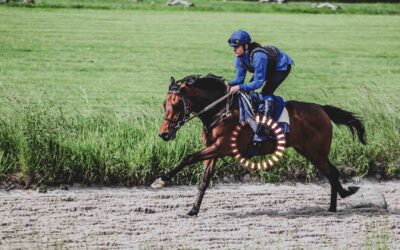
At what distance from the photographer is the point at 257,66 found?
6652 mm

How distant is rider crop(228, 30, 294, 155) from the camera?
21.8 ft

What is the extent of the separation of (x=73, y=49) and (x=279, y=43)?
21.3 feet

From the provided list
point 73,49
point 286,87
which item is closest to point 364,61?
point 286,87

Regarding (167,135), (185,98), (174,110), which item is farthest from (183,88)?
(167,135)

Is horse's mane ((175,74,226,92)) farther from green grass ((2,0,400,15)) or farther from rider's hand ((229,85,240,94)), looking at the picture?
green grass ((2,0,400,15))

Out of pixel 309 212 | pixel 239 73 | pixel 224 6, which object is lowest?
pixel 224 6

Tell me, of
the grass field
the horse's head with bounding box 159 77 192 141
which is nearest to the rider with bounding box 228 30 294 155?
the horse's head with bounding box 159 77 192 141

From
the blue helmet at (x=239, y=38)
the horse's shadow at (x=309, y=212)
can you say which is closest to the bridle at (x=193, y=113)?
the blue helmet at (x=239, y=38)

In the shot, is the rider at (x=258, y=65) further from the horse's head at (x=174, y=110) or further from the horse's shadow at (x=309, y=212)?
the horse's shadow at (x=309, y=212)

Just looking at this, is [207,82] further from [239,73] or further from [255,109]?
[255,109]

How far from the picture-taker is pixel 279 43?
899 inches

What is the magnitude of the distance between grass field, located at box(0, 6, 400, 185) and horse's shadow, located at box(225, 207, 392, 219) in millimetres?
974

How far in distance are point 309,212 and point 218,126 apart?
1.46 metres

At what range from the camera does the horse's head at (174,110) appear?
654 cm
